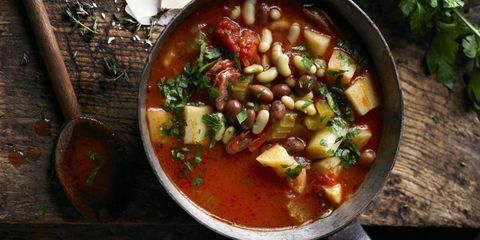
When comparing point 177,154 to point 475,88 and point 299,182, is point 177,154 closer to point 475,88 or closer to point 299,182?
point 299,182

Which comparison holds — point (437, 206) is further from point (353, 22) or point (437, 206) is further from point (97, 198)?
point (97, 198)

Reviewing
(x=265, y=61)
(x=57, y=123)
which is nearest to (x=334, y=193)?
(x=265, y=61)

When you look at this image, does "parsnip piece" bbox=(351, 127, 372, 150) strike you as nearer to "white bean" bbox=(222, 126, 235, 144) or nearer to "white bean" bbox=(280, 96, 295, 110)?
"white bean" bbox=(280, 96, 295, 110)

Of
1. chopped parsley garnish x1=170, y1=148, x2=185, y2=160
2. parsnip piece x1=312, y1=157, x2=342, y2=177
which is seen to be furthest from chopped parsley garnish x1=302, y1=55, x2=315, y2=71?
chopped parsley garnish x1=170, y1=148, x2=185, y2=160

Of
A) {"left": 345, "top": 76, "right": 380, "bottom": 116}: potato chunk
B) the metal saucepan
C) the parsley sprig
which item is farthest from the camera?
the parsley sprig

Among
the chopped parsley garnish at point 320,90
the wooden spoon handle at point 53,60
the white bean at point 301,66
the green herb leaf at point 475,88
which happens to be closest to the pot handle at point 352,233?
the chopped parsley garnish at point 320,90

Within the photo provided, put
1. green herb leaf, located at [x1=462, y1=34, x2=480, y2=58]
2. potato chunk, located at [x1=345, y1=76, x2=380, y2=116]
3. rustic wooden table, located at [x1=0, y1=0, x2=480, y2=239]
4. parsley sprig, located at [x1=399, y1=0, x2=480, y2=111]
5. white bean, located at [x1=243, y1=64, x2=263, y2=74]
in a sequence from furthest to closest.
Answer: green herb leaf, located at [x1=462, y1=34, x2=480, y2=58]
parsley sprig, located at [x1=399, y1=0, x2=480, y2=111]
rustic wooden table, located at [x1=0, y1=0, x2=480, y2=239]
potato chunk, located at [x1=345, y1=76, x2=380, y2=116]
white bean, located at [x1=243, y1=64, x2=263, y2=74]

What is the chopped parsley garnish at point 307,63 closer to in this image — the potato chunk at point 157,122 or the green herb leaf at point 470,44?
the potato chunk at point 157,122

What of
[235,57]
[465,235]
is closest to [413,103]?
[465,235]
